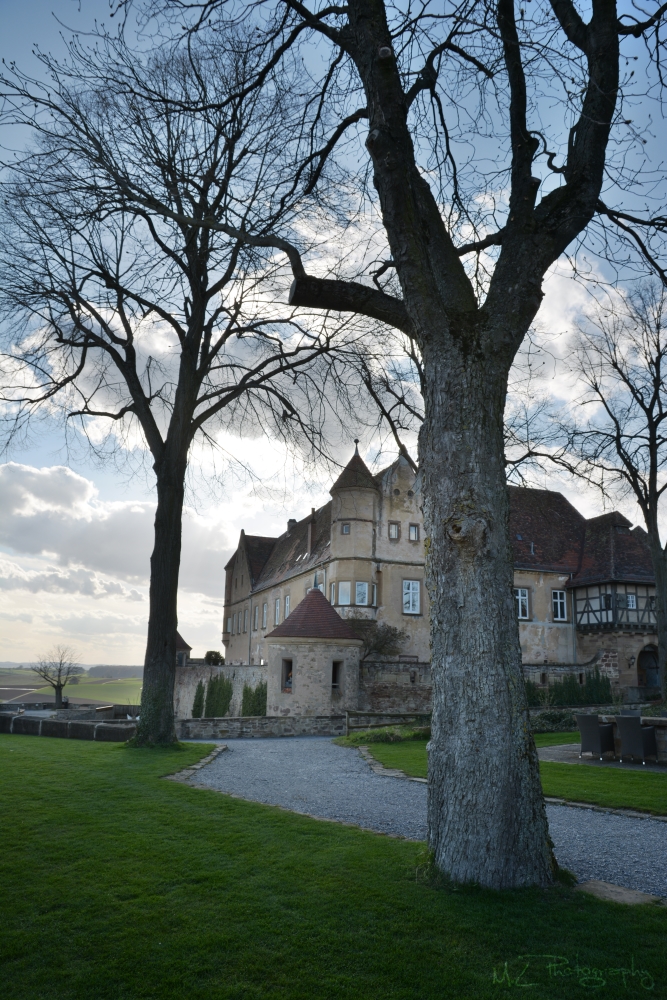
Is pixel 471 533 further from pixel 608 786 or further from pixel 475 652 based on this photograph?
pixel 608 786

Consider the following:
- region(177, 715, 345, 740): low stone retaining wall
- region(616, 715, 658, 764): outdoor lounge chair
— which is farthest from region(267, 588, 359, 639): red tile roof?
region(616, 715, 658, 764): outdoor lounge chair

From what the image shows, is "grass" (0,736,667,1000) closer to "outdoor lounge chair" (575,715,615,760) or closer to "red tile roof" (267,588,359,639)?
"outdoor lounge chair" (575,715,615,760)

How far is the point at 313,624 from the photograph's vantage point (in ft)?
77.3

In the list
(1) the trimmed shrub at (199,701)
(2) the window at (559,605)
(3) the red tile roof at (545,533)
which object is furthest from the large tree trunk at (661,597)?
(1) the trimmed shrub at (199,701)

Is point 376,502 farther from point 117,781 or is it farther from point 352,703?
point 117,781

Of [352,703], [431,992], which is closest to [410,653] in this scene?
[352,703]

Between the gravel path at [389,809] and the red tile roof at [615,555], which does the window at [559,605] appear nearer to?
the red tile roof at [615,555]

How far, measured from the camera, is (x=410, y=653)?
29266 millimetres

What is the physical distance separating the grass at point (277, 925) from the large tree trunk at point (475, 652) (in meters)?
0.29

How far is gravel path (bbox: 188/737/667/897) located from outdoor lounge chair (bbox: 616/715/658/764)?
5100 millimetres

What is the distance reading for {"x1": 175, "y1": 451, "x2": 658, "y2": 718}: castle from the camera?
77.6 feet

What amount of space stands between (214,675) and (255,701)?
593 centimetres

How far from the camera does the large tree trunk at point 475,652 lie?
189 inches

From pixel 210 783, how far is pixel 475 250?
795 centimetres
